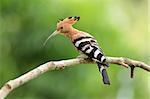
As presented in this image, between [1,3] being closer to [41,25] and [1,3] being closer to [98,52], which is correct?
[41,25]

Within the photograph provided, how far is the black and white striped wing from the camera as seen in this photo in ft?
3.25

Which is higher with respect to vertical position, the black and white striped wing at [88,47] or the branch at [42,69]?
the black and white striped wing at [88,47]

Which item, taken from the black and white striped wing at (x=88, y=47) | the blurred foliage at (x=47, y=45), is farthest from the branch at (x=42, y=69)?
the blurred foliage at (x=47, y=45)

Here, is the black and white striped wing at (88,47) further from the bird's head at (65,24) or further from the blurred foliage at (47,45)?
the blurred foliage at (47,45)

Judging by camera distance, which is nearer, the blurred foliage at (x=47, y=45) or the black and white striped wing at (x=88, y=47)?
the black and white striped wing at (x=88, y=47)

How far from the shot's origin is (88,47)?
1025 millimetres

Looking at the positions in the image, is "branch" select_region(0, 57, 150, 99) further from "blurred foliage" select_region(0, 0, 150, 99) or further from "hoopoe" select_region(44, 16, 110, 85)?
"blurred foliage" select_region(0, 0, 150, 99)

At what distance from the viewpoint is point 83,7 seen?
2086 millimetres

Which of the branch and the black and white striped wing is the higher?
the black and white striped wing

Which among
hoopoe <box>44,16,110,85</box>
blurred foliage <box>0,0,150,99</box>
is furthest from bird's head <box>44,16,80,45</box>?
blurred foliage <box>0,0,150,99</box>

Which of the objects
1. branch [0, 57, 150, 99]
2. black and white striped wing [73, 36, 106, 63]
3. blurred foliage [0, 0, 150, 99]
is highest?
blurred foliage [0, 0, 150, 99]

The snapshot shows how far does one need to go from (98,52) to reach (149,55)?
5.25ft

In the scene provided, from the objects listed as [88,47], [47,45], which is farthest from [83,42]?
[47,45]

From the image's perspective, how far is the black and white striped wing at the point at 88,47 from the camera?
3.25 feet
